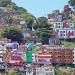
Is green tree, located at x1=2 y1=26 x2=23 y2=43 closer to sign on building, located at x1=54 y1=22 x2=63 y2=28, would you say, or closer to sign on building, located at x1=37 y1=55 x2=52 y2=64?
sign on building, located at x1=54 y1=22 x2=63 y2=28

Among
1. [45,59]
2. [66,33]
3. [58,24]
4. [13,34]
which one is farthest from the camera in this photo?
[58,24]

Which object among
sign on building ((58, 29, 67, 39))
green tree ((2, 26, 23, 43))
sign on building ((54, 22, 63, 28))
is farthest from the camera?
sign on building ((54, 22, 63, 28))

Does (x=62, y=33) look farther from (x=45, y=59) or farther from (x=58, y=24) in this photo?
(x=45, y=59)

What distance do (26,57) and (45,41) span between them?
10.6ft

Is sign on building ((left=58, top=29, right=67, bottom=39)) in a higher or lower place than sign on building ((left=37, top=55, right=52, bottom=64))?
higher

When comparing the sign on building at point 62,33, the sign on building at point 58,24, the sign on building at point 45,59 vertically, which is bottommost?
the sign on building at point 45,59

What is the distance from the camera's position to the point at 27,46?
70.0 feet

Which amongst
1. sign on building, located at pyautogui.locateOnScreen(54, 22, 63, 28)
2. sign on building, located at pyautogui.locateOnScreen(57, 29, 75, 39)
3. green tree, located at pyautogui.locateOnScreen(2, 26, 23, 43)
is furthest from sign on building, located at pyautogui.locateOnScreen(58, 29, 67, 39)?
green tree, located at pyautogui.locateOnScreen(2, 26, 23, 43)

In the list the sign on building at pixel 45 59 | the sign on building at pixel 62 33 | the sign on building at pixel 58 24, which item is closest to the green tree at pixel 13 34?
the sign on building at pixel 62 33

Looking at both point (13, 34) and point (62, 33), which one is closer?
point (13, 34)

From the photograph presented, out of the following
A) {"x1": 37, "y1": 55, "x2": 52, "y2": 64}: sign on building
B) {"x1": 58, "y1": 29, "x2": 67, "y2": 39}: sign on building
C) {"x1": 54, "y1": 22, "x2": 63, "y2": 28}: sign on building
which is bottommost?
{"x1": 37, "y1": 55, "x2": 52, "y2": 64}: sign on building

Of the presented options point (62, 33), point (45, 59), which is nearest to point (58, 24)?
point (62, 33)

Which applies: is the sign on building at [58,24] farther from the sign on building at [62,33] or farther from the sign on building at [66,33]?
the sign on building at [66,33]

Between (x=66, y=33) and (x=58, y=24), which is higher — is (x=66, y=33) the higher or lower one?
the lower one
